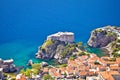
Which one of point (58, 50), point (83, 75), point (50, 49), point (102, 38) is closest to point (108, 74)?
point (83, 75)

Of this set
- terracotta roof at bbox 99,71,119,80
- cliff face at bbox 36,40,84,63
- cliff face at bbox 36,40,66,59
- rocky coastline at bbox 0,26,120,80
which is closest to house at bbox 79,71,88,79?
rocky coastline at bbox 0,26,120,80

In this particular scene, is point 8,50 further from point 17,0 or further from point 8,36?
point 17,0

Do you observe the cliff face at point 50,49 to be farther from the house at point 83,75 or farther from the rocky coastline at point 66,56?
the house at point 83,75

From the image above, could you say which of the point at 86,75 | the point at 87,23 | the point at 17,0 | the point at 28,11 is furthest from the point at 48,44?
the point at 17,0

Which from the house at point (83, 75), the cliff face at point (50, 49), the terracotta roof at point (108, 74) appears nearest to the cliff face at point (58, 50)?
the cliff face at point (50, 49)

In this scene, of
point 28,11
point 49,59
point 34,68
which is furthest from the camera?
point 28,11

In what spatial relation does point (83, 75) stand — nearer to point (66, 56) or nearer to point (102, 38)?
point (66, 56)

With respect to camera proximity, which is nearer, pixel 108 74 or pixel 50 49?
pixel 108 74

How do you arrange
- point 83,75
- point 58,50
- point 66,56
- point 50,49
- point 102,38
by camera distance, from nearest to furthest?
point 83,75
point 66,56
point 58,50
point 50,49
point 102,38

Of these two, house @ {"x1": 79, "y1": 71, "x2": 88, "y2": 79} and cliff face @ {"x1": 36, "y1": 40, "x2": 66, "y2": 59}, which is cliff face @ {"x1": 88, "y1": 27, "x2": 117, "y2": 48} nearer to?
cliff face @ {"x1": 36, "y1": 40, "x2": 66, "y2": 59}
